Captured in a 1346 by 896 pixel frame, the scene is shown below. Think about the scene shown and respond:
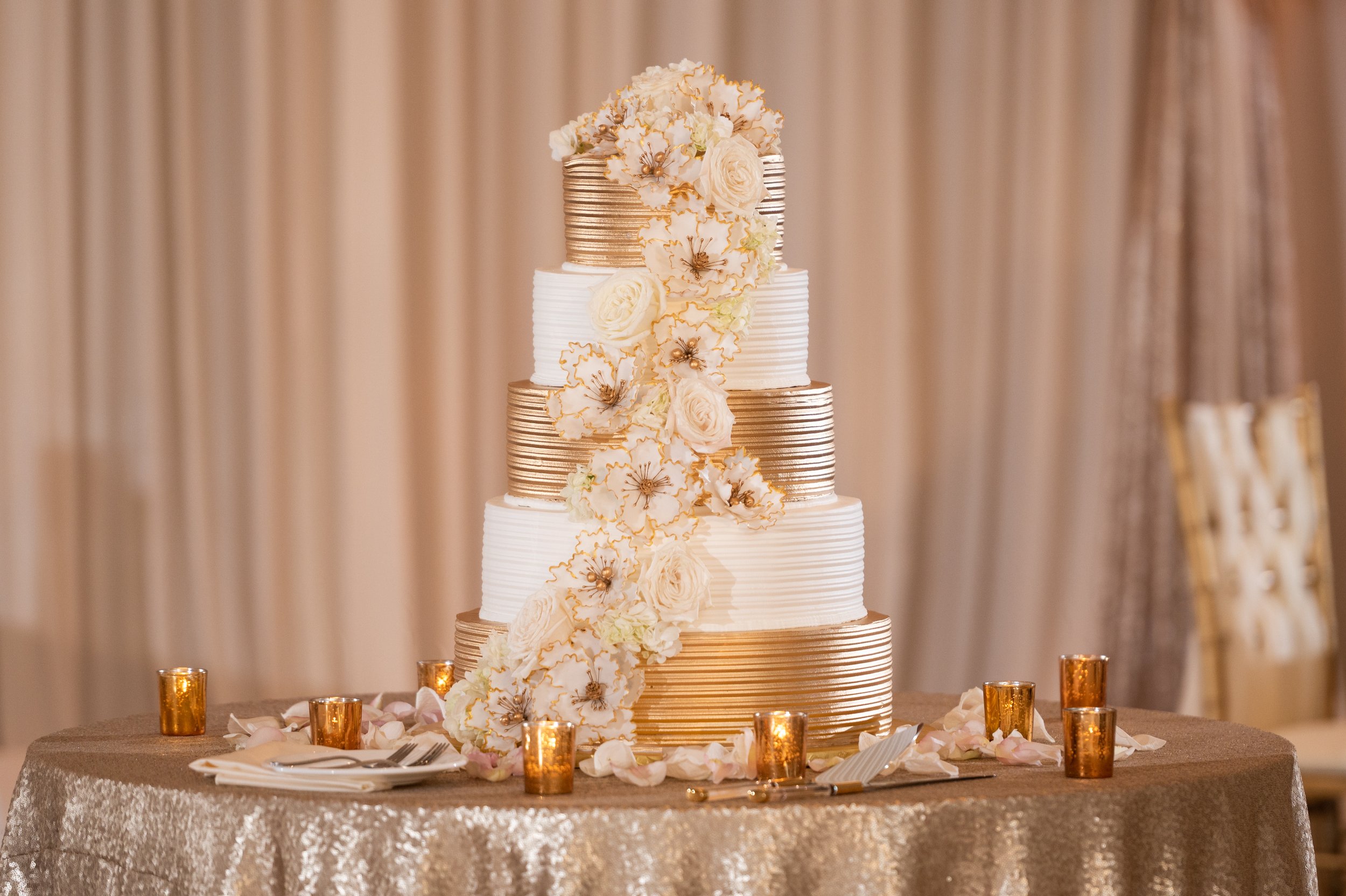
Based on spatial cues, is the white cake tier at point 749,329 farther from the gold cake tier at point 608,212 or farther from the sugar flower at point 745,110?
the sugar flower at point 745,110

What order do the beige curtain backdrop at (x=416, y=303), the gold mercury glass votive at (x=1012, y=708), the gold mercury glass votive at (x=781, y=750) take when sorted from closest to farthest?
the gold mercury glass votive at (x=781, y=750)
the gold mercury glass votive at (x=1012, y=708)
the beige curtain backdrop at (x=416, y=303)

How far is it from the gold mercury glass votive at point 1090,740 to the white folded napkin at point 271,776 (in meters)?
0.78

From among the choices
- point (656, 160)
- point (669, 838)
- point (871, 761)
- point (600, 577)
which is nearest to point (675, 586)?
point (600, 577)

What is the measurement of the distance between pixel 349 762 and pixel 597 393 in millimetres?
566

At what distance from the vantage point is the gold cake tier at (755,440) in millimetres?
2512

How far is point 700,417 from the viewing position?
2.39 m

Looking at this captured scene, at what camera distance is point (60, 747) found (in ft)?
8.00

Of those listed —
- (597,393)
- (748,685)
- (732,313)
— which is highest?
(732,313)

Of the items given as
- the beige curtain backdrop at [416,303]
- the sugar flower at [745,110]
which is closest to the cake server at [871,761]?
the sugar flower at [745,110]

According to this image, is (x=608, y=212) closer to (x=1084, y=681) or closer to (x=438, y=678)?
(x=438, y=678)

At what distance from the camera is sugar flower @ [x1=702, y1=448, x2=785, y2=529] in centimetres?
242

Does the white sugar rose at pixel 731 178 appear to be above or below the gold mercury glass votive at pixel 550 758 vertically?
above

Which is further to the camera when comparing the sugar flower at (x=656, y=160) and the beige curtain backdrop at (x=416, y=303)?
the beige curtain backdrop at (x=416, y=303)

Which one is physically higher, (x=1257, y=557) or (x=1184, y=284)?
(x=1184, y=284)
